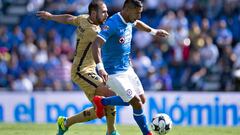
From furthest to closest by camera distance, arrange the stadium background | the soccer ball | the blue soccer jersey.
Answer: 1. the stadium background
2. the soccer ball
3. the blue soccer jersey

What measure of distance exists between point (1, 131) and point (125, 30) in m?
4.13

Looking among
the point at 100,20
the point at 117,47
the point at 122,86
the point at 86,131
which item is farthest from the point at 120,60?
the point at 86,131

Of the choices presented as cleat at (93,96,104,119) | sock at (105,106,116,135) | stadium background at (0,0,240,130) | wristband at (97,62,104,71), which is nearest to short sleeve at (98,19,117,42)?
wristband at (97,62,104,71)

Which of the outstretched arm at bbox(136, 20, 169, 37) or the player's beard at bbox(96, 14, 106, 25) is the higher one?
the player's beard at bbox(96, 14, 106, 25)

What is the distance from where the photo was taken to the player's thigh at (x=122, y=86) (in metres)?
11.8

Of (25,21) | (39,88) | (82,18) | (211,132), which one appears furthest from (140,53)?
(82,18)

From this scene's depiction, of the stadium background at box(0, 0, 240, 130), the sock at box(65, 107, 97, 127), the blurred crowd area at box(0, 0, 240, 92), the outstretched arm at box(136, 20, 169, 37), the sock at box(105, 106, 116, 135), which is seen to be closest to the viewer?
the sock at box(105, 106, 116, 135)

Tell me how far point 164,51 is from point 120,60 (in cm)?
1087

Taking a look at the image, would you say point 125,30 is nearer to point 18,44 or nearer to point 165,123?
point 165,123

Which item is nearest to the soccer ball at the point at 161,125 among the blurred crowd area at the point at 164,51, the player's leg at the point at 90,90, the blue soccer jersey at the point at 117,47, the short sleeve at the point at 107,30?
the player's leg at the point at 90,90

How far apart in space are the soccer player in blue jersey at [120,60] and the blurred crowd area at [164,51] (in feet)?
31.5

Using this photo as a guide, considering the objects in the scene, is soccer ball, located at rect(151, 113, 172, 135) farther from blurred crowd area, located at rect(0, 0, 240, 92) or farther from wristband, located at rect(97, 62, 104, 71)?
blurred crowd area, located at rect(0, 0, 240, 92)

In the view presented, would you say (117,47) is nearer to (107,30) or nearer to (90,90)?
(107,30)

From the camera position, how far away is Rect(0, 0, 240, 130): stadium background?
20.6m
